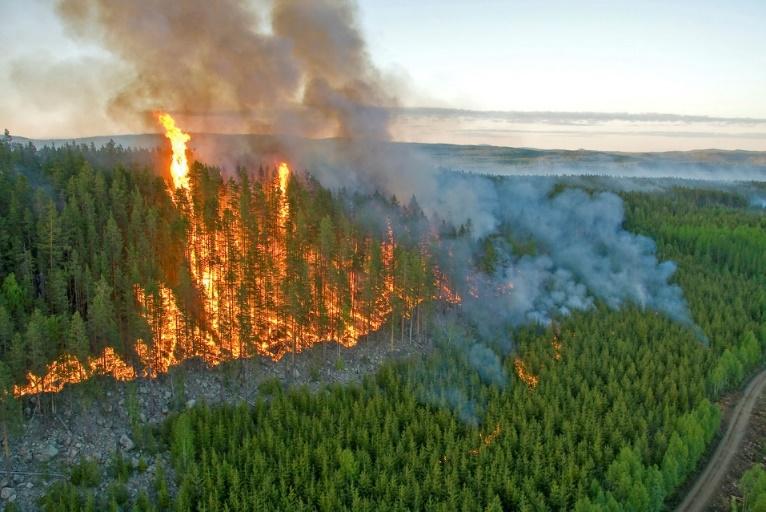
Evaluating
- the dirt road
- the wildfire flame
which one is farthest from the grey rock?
the dirt road

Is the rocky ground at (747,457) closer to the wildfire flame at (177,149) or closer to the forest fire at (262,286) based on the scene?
the forest fire at (262,286)

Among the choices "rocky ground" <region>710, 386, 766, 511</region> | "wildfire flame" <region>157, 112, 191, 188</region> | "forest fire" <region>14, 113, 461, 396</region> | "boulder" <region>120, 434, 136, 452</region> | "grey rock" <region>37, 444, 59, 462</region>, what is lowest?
"rocky ground" <region>710, 386, 766, 511</region>

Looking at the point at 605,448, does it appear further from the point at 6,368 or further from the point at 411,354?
the point at 6,368

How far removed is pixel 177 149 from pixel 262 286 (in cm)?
3890

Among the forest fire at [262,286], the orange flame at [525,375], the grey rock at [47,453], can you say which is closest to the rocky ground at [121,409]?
the grey rock at [47,453]

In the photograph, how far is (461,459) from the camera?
6203 cm

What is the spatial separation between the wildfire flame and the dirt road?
8687 cm

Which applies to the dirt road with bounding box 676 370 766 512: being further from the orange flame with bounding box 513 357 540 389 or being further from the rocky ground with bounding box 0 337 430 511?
the rocky ground with bounding box 0 337 430 511

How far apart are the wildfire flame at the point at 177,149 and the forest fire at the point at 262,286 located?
18.9 inches

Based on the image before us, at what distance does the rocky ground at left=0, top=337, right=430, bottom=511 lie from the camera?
185 feet

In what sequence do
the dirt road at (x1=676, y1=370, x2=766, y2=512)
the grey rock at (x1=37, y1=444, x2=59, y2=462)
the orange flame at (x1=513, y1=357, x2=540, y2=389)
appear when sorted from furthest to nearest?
the orange flame at (x1=513, y1=357, x2=540, y2=389) < the dirt road at (x1=676, y1=370, x2=766, y2=512) < the grey rock at (x1=37, y1=444, x2=59, y2=462)

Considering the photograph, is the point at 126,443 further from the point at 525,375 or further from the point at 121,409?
the point at 525,375

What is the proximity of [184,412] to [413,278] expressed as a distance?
39.7 m

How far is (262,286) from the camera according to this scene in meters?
84.4
